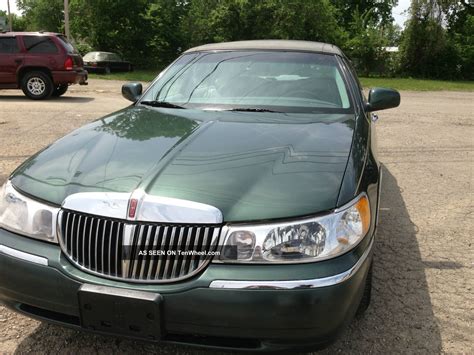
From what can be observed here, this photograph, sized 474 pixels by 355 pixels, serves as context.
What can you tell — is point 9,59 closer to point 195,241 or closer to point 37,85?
point 37,85

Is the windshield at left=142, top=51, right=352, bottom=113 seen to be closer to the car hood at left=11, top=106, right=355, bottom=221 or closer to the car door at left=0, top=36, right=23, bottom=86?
the car hood at left=11, top=106, right=355, bottom=221

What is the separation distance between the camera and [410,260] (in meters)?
3.64

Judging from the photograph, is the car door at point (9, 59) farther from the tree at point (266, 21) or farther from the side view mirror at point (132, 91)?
the tree at point (266, 21)

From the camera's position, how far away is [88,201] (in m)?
2.10

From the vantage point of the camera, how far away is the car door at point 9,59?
12.9 metres

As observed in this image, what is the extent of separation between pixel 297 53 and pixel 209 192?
220 centimetres

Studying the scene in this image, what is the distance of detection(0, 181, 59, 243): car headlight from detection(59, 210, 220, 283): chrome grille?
16 cm

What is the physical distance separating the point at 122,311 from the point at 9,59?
42.0 ft

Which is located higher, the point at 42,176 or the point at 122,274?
the point at 42,176

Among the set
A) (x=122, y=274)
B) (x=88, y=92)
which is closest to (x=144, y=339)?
(x=122, y=274)

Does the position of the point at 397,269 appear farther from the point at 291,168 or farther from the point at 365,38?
the point at 365,38

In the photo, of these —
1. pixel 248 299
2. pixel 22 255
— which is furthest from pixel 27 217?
pixel 248 299

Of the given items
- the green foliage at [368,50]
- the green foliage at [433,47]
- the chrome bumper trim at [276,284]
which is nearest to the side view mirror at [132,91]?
the chrome bumper trim at [276,284]

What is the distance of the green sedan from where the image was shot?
6.39ft
